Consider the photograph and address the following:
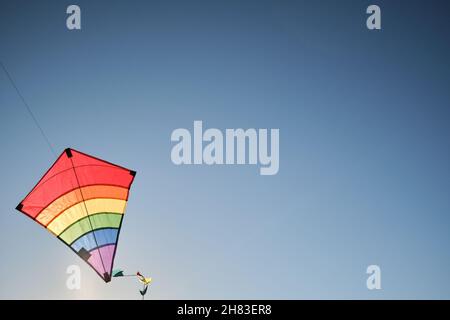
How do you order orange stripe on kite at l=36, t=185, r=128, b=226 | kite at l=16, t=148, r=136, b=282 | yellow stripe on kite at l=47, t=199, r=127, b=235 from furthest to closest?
yellow stripe on kite at l=47, t=199, r=127, b=235, orange stripe on kite at l=36, t=185, r=128, b=226, kite at l=16, t=148, r=136, b=282

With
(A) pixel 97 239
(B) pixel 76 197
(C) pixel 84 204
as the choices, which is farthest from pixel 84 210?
(A) pixel 97 239

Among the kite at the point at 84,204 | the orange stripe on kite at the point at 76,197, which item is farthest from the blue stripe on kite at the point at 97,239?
the orange stripe on kite at the point at 76,197

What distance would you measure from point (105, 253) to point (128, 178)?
5.53ft

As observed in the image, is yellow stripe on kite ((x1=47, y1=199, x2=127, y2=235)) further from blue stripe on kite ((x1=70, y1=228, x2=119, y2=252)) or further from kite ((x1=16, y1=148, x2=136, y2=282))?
blue stripe on kite ((x1=70, y1=228, x2=119, y2=252))

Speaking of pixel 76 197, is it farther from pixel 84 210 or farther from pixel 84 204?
pixel 84 210

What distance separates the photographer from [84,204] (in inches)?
364

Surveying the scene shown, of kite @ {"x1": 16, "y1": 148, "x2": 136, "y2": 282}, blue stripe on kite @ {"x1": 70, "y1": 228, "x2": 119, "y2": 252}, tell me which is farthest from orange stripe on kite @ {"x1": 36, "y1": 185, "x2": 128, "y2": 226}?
blue stripe on kite @ {"x1": 70, "y1": 228, "x2": 119, "y2": 252}

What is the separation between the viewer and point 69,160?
8.06 m

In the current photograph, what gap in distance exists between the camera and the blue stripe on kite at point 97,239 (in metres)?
9.09

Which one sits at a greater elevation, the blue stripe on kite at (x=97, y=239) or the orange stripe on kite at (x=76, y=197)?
the orange stripe on kite at (x=76, y=197)

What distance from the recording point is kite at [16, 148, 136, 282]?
27.0ft

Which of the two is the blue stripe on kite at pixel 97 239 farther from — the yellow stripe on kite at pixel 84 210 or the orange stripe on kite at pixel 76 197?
the orange stripe on kite at pixel 76 197
